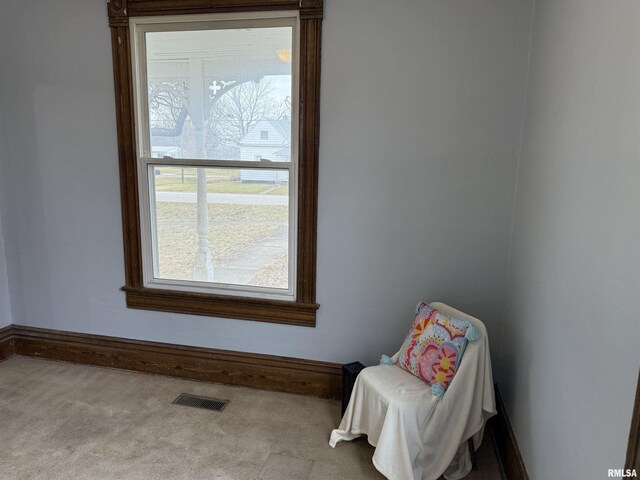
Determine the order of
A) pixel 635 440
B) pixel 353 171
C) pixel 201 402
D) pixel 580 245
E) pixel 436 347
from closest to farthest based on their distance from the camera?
pixel 635 440 < pixel 580 245 < pixel 436 347 < pixel 353 171 < pixel 201 402

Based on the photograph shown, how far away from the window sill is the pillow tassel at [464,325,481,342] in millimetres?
943

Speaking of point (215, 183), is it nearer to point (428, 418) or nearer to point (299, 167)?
point (299, 167)

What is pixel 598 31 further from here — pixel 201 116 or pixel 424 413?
pixel 201 116

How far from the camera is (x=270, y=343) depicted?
2859mm

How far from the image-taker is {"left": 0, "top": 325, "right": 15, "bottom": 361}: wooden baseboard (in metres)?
3.19

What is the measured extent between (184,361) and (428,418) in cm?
166

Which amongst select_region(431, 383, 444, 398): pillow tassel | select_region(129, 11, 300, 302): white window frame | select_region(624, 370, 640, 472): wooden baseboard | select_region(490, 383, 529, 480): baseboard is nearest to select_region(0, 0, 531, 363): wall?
select_region(129, 11, 300, 302): white window frame

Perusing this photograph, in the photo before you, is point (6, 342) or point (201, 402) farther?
point (6, 342)

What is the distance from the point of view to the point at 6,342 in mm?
3215

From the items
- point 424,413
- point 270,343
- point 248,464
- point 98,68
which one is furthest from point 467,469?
point 98,68

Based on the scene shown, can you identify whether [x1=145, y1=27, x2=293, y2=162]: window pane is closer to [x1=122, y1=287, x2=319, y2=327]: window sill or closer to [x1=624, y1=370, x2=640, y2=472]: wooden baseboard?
[x1=122, y1=287, x2=319, y2=327]: window sill

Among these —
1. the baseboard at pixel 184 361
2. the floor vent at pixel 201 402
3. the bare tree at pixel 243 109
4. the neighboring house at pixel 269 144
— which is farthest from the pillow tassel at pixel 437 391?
the bare tree at pixel 243 109

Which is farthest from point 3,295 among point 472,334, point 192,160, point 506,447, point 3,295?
point 506,447

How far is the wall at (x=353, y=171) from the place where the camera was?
2354mm
